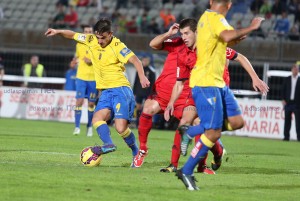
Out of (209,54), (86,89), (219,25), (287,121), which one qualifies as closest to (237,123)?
(209,54)

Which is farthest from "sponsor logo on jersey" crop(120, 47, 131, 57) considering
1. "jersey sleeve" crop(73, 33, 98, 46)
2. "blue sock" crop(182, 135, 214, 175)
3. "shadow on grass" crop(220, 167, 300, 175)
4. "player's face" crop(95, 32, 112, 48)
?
"blue sock" crop(182, 135, 214, 175)

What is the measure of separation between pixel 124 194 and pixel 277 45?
19.6 m

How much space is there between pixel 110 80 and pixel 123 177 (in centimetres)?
272

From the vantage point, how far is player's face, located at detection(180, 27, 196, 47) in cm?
1202

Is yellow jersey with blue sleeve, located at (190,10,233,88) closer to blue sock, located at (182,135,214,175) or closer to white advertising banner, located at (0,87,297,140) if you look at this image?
blue sock, located at (182,135,214,175)

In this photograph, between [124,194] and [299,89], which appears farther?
[299,89]

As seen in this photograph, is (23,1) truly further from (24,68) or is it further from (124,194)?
(124,194)

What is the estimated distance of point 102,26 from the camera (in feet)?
43.4

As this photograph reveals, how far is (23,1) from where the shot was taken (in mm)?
36156

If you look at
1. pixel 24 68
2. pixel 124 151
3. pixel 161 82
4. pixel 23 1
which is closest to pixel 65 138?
pixel 124 151

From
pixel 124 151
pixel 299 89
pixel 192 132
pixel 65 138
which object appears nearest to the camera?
pixel 192 132

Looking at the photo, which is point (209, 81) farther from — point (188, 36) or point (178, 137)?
point (178, 137)

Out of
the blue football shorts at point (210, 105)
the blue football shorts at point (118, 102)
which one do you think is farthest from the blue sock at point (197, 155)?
the blue football shorts at point (118, 102)

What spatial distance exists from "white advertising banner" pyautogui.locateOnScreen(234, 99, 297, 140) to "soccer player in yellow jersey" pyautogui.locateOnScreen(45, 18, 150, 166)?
42.6 feet
